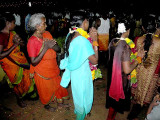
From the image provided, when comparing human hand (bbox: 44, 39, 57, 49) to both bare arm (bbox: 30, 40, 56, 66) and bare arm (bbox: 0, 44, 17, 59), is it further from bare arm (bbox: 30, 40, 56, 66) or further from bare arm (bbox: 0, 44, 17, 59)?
bare arm (bbox: 0, 44, 17, 59)

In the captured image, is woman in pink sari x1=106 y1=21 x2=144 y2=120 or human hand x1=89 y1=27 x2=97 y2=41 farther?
human hand x1=89 y1=27 x2=97 y2=41

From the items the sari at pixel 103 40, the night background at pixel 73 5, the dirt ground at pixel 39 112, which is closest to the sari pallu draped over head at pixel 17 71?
the dirt ground at pixel 39 112

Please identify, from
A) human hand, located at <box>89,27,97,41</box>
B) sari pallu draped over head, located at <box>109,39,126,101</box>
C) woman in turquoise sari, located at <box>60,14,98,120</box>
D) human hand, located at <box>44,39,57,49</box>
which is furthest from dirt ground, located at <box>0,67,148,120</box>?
human hand, located at <box>89,27,97,41</box>

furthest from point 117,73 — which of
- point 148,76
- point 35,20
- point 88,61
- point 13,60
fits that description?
point 13,60

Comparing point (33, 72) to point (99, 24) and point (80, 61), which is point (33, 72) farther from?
point (99, 24)

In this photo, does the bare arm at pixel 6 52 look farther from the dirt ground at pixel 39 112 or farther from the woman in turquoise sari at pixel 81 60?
the dirt ground at pixel 39 112

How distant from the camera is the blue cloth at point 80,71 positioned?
6.33ft

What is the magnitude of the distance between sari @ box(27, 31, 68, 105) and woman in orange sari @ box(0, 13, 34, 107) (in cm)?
66

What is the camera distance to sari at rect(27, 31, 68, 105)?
243 centimetres

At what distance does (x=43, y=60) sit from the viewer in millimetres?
2602

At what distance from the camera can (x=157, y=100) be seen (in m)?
2.10

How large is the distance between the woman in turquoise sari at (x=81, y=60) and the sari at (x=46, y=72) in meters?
0.42

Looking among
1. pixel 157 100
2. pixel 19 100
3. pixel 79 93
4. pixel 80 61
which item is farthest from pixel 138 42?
pixel 19 100

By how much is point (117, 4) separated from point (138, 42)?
2128 centimetres
